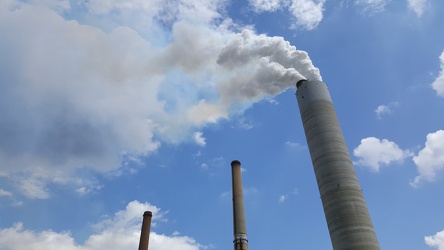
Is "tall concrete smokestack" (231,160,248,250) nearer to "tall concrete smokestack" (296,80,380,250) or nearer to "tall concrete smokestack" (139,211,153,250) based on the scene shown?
"tall concrete smokestack" (296,80,380,250)

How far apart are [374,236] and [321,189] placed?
3633 mm

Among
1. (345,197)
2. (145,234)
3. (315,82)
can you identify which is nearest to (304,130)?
(315,82)

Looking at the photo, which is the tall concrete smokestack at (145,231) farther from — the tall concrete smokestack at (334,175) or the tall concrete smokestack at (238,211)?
the tall concrete smokestack at (334,175)

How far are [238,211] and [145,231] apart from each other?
893 centimetres

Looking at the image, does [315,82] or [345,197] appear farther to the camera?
[315,82]

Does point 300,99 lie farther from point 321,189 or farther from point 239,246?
point 239,246

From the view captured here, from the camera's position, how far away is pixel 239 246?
23484 mm

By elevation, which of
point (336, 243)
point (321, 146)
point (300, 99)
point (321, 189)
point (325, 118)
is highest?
point (300, 99)

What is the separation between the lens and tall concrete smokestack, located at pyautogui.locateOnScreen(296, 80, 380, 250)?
56.9 ft

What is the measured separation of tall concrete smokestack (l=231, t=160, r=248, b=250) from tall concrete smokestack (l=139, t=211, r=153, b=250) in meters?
8.17

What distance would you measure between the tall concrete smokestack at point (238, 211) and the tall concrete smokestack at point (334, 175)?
710cm

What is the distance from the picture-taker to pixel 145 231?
28438mm

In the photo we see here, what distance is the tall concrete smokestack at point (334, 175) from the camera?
17.3m

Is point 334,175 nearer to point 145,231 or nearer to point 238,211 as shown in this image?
point 238,211
